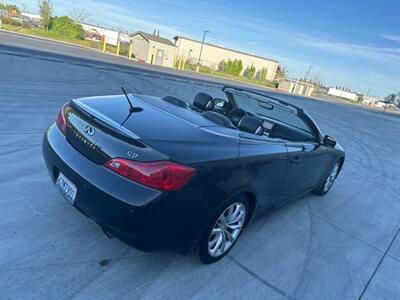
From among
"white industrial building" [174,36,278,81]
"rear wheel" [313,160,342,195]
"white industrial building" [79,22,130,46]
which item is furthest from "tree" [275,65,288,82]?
"rear wheel" [313,160,342,195]

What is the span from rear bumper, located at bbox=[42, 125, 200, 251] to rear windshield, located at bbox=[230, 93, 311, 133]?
2.22 metres

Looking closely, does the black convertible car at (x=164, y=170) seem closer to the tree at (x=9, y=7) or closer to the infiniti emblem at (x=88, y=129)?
the infiniti emblem at (x=88, y=129)

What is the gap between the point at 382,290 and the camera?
327 cm

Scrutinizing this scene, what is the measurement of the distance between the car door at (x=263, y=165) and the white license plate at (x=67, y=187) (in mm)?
1353

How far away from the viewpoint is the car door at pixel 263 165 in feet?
9.35

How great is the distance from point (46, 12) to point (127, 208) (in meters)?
47.2

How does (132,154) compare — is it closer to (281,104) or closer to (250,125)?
Answer: (250,125)

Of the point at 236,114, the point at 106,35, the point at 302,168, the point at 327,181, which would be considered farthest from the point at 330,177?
the point at 106,35

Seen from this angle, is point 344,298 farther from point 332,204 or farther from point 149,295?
point 332,204

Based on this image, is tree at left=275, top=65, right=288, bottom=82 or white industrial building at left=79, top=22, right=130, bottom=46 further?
tree at left=275, top=65, right=288, bottom=82

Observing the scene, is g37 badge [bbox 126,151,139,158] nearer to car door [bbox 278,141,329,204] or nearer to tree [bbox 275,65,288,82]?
car door [bbox 278,141,329,204]

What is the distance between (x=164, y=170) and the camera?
87.3 inches

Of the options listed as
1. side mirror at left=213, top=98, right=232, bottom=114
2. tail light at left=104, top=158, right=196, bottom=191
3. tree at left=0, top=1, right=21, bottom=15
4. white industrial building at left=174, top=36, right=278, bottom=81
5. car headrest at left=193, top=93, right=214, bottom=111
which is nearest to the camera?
tail light at left=104, top=158, right=196, bottom=191

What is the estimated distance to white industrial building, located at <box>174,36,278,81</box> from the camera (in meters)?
73.5
